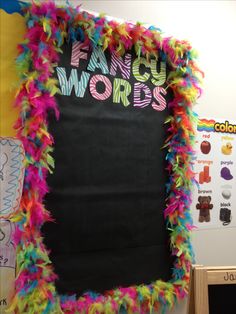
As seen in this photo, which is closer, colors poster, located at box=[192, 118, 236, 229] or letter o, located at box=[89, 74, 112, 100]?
letter o, located at box=[89, 74, 112, 100]

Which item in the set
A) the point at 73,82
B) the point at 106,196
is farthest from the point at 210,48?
the point at 106,196

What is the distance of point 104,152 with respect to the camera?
1378 mm

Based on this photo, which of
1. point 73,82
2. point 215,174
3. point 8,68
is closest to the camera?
point 8,68

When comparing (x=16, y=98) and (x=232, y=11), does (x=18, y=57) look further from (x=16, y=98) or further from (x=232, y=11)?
(x=232, y=11)

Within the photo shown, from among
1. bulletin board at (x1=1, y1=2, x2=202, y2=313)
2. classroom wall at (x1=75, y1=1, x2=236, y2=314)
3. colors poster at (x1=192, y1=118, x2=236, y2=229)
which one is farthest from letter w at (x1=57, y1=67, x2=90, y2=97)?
colors poster at (x1=192, y1=118, x2=236, y2=229)

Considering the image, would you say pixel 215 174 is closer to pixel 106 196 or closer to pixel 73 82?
pixel 106 196

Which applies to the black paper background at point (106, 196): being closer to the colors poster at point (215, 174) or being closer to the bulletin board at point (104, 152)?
the bulletin board at point (104, 152)

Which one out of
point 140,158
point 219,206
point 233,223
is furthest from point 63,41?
point 233,223

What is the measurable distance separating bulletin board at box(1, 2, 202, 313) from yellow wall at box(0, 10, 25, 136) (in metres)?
0.03

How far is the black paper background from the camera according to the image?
1.28 m

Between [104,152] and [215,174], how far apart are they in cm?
67

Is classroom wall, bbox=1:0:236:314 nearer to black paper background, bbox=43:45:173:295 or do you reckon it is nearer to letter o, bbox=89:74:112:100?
black paper background, bbox=43:45:173:295

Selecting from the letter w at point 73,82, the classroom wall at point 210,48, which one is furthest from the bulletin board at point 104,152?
the classroom wall at point 210,48

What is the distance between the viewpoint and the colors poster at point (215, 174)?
5.37ft
